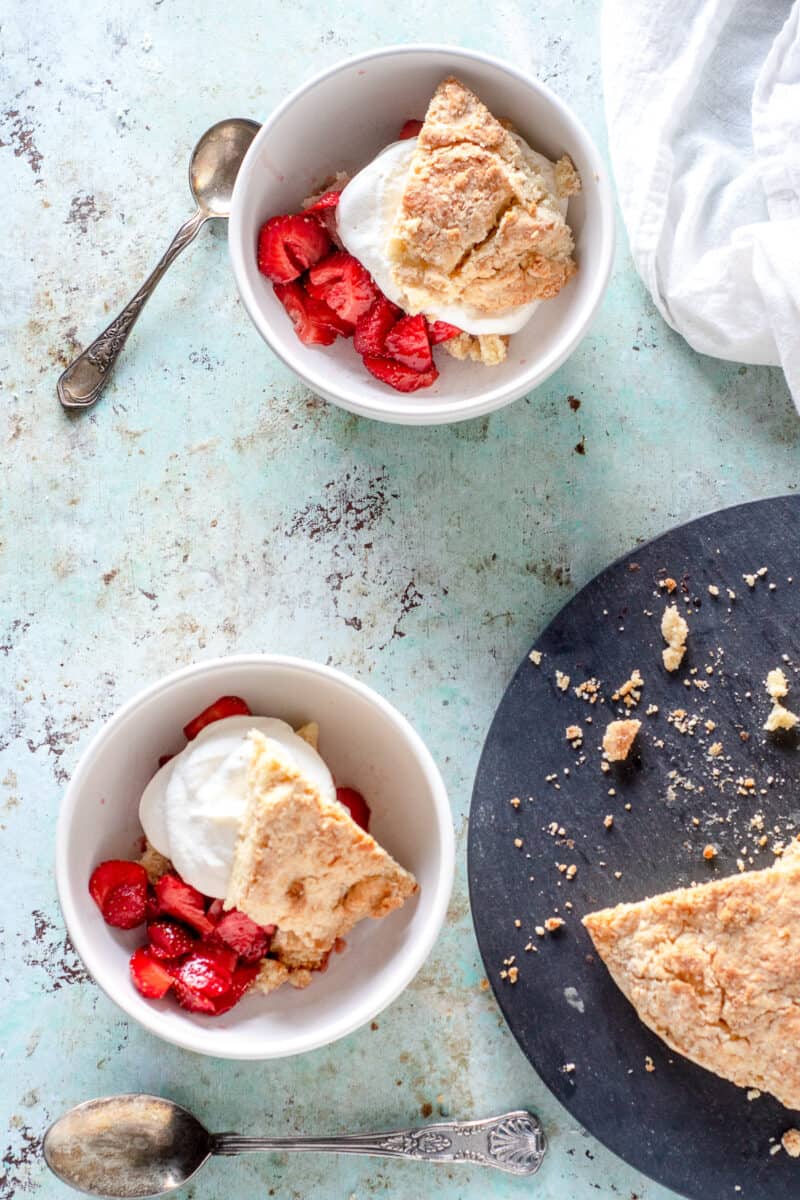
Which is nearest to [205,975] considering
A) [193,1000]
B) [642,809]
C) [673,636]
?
[193,1000]

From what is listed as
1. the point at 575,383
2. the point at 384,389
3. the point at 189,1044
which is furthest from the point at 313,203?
the point at 189,1044

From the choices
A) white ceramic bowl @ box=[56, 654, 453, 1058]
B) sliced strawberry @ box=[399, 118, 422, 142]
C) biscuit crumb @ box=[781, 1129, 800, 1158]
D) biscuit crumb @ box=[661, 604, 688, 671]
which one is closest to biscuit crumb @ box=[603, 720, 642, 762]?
biscuit crumb @ box=[661, 604, 688, 671]

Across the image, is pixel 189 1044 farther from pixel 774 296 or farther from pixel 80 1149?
pixel 774 296

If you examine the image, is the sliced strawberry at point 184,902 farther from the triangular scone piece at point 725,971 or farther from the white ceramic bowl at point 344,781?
the triangular scone piece at point 725,971

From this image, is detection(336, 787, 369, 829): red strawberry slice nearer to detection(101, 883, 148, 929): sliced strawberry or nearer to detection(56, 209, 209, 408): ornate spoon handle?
detection(101, 883, 148, 929): sliced strawberry

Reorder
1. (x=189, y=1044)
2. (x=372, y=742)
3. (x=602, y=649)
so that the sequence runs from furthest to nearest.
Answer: (x=602, y=649) < (x=372, y=742) < (x=189, y=1044)

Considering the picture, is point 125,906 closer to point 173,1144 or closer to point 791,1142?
point 173,1144
